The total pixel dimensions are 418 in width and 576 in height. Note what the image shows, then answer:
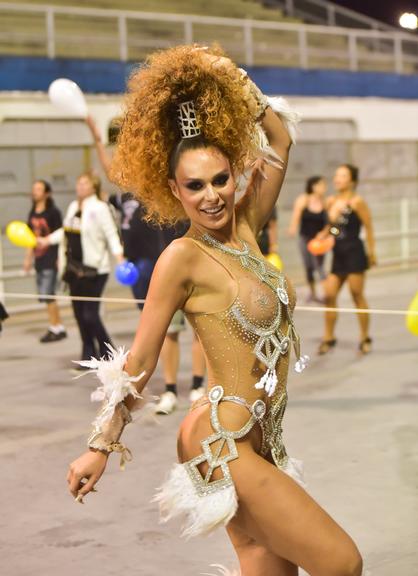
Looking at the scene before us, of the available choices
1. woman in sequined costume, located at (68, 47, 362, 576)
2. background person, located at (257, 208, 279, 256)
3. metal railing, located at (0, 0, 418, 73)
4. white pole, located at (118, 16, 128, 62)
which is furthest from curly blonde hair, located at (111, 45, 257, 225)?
white pole, located at (118, 16, 128, 62)

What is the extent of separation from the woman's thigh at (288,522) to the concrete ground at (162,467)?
148cm

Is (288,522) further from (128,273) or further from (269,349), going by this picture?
(128,273)

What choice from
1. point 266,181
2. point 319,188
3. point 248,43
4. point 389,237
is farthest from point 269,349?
point 389,237

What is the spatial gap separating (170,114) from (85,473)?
3.41 feet

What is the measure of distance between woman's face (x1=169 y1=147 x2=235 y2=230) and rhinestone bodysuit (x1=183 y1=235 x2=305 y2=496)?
7 centimetres

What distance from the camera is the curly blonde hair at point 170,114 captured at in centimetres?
284

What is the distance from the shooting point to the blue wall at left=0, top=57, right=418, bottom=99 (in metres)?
13.5

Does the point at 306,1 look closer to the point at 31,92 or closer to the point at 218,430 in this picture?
the point at 31,92

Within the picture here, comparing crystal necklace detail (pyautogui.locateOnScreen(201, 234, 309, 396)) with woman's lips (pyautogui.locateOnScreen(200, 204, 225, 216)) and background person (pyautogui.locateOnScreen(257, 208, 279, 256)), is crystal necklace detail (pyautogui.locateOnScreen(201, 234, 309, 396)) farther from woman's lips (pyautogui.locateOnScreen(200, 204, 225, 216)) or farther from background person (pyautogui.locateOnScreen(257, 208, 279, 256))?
background person (pyautogui.locateOnScreen(257, 208, 279, 256))

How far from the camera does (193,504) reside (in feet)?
9.03

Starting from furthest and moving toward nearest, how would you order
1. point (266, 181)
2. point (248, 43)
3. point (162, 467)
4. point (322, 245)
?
point (248, 43), point (322, 245), point (162, 467), point (266, 181)

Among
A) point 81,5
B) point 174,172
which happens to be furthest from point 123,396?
point 81,5

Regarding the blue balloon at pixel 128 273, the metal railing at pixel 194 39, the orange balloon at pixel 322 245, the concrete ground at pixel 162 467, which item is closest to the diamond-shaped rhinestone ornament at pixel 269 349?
the concrete ground at pixel 162 467

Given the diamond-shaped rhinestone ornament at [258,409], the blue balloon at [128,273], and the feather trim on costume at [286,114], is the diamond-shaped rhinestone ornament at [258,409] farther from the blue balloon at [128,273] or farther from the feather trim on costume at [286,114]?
the blue balloon at [128,273]
